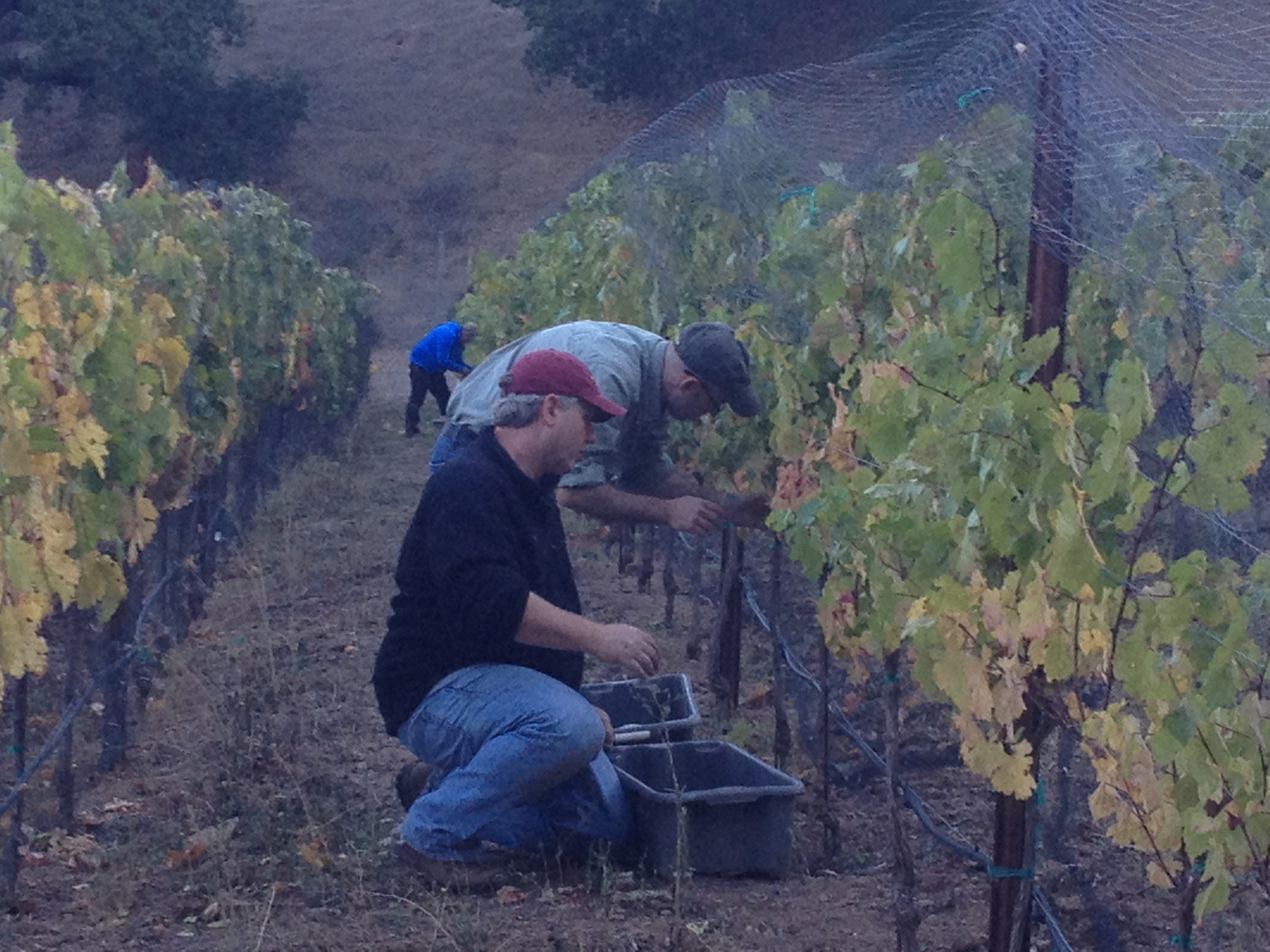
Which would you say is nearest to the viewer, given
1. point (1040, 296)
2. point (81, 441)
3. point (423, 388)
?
point (1040, 296)

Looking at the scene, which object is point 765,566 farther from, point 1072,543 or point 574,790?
point 1072,543

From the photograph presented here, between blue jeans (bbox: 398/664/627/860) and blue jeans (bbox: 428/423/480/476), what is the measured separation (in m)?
0.79

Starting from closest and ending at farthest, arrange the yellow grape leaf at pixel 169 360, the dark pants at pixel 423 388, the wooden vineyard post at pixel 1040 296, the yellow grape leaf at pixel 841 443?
the wooden vineyard post at pixel 1040 296, the yellow grape leaf at pixel 841 443, the yellow grape leaf at pixel 169 360, the dark pants at pixel 423 388

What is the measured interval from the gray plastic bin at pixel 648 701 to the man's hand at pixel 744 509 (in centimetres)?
49

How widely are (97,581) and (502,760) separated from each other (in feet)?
3.52

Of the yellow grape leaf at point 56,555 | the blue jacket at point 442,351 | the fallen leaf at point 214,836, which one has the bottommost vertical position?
the fallen leaf at point 214,836

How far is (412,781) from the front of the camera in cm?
428

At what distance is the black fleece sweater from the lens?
3.61 meters

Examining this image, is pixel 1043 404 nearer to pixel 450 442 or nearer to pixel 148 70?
pixel 450 442

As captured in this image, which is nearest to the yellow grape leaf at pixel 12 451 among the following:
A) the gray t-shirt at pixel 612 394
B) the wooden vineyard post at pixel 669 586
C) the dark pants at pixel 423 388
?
the gray t-shirt at pixel 612 394

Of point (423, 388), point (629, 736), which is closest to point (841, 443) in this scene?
point (629, 736)

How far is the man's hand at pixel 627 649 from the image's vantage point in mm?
3604

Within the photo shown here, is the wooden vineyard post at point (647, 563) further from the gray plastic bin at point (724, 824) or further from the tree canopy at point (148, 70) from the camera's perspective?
the tree canopy at point (148, 70)

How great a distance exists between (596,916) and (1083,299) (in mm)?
3085
